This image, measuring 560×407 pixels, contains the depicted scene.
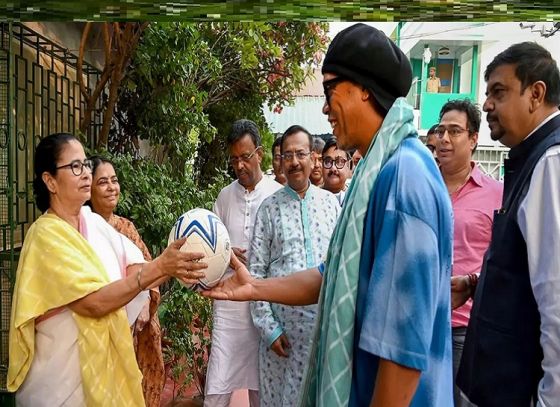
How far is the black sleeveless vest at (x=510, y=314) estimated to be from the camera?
184 centimetres

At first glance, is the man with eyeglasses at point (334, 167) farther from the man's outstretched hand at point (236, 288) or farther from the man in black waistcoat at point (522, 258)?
the man in black waistcoat at point (522, 258)

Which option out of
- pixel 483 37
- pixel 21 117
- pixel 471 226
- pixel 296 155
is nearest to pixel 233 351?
pixel 296 155

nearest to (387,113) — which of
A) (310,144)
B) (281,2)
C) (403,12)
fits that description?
(403,12)

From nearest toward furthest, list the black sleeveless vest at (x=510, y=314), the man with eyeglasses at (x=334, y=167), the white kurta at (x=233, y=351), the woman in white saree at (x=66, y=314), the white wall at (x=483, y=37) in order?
1. the black sleeveless vest at (x=510, y=314)
2. the woman in white saree at (x=66, y=314)
3. the white kurta at (x=233, y=351)
4. the man with eyeglasses at (x=334, y=167)
5. the white wall at (x=483, y=37)

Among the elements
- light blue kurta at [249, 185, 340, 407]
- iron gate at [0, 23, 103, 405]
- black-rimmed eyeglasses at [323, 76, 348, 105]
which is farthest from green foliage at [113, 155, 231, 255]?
black-rimmed eyeglasses at [323, 76, 348, 105]

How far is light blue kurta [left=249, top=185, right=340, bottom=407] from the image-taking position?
3.45m

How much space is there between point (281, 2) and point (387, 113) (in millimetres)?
440

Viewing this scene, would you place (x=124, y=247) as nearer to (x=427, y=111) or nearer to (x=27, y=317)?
(x=27, y=317)

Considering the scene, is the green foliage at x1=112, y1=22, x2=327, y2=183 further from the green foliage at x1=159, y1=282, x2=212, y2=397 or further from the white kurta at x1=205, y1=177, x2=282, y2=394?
the white kurta at x1=205, y1=177, x2=282, y2=394

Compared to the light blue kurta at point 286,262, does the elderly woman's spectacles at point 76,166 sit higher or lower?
higher

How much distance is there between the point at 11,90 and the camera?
12.0 feet

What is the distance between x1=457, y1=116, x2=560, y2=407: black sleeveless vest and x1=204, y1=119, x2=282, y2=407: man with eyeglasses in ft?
6.77

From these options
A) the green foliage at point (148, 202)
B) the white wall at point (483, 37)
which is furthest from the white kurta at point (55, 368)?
the white wall at point (483, 37)

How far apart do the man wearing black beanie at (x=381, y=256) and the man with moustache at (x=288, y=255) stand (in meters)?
1.64
